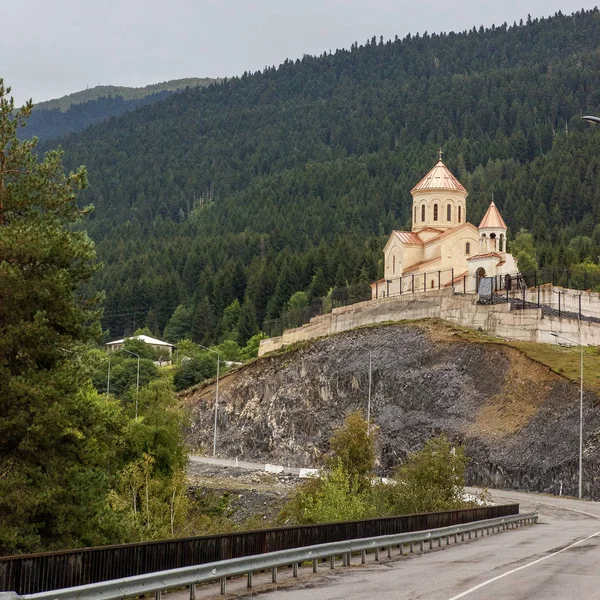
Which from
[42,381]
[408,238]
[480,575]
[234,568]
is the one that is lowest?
[480,575]

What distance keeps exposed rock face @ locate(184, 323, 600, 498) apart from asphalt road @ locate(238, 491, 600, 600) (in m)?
32.7

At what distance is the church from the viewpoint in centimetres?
9512

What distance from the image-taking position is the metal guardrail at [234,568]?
664 inches

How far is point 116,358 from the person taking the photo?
434 ft

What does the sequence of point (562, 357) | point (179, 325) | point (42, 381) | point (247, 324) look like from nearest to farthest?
point (42, 381) < point (562, 357) < point (247, 324) < point (179, 325)

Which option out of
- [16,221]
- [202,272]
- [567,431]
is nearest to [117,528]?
[16,221]

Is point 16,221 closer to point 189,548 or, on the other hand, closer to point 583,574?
point 189,548

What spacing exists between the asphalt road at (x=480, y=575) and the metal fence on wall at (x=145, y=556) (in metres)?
0.95

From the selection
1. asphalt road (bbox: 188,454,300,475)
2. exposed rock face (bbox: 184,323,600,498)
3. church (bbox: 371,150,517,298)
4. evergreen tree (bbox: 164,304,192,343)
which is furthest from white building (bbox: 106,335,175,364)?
asphalt road (bbox: 188,454,300,475)

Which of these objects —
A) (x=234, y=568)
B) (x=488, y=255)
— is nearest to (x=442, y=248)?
(x=488, y=255)

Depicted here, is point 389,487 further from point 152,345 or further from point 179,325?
point 179,325

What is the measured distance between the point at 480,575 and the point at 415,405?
193ft

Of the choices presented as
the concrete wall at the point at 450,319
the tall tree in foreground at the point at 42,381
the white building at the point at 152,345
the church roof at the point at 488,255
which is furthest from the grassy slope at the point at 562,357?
the white building at the point at 152,345

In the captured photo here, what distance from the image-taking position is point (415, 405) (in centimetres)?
8319
